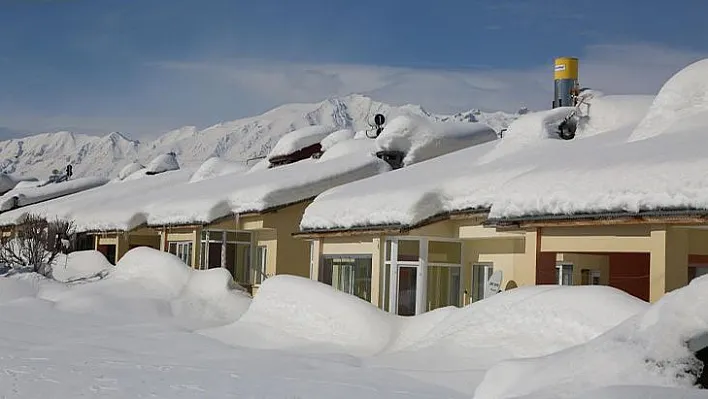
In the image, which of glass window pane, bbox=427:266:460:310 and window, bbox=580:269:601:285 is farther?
glass window pane, bbox=427:266:460:310

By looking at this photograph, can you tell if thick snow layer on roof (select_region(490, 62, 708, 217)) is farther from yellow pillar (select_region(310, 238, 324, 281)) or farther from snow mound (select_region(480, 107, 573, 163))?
yellow pillar (select_region(310, 238, 324, 281))

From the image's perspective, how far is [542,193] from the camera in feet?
56.3

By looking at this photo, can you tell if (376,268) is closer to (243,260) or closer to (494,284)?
(494,284)

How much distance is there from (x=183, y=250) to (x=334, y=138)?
8.06 m

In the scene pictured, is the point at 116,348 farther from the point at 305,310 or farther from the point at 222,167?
the point at 222,167

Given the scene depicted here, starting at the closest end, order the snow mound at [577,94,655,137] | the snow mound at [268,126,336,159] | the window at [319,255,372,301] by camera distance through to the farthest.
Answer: the window at [319,255,372,301]
the snow mound at [577,94,655,137]
the snow mound at [268,126,336,159]

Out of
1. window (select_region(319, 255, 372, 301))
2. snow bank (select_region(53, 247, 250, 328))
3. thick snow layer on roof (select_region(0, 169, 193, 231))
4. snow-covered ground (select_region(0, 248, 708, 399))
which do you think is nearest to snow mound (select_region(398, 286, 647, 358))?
snow-covered ground (select_region(0, 248, 708, 399))

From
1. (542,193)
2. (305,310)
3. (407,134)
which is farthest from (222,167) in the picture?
(542,193)

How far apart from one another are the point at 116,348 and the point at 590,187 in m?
9.27

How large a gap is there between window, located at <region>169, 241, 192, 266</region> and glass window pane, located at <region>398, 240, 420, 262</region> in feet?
37.4

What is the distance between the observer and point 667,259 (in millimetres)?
15992

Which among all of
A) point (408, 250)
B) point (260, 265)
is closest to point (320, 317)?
point (408, 250)

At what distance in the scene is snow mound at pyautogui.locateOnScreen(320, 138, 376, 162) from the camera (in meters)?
34.6

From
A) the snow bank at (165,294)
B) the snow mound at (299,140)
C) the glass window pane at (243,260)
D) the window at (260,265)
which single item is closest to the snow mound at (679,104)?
the snow bank at (165,294)
